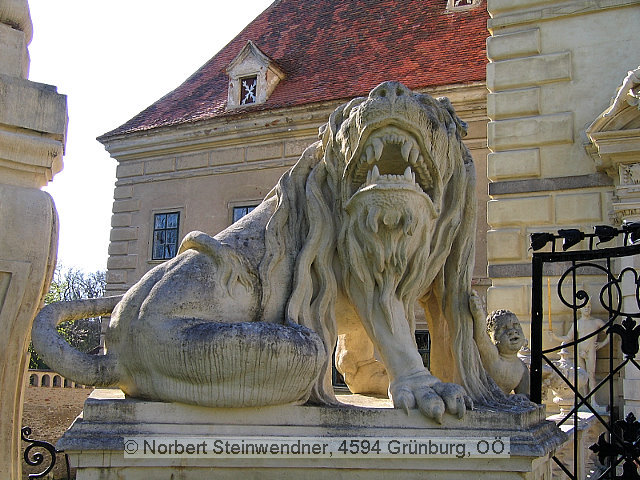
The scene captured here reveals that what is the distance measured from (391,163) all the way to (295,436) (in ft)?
4.03

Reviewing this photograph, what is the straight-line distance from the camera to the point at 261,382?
8.70 ft

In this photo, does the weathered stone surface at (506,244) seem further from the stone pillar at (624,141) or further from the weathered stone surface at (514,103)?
the weathered stone surface at (514,103)

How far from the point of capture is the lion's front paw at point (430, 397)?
2686 mm

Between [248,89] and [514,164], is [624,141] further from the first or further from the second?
[248,89]

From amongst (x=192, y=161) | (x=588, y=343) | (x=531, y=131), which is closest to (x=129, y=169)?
(x=192, y=161)

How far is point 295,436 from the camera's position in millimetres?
2691

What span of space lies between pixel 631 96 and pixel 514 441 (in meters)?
7.22

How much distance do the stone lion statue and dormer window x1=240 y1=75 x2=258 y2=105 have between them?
1418cm

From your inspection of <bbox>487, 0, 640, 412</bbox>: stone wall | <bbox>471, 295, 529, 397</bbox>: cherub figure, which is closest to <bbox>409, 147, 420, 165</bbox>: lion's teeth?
<bbox>471, 295, 529, 397</bbox>: cherub figure

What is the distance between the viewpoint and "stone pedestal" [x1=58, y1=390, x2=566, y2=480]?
265 cm

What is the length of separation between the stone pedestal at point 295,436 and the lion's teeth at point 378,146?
1069 millimetres

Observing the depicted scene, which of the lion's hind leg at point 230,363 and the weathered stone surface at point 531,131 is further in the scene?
the weathered stone surface at point 531,131

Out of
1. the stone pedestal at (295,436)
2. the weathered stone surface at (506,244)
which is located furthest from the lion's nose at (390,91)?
the weathered stone surface at (506,244)

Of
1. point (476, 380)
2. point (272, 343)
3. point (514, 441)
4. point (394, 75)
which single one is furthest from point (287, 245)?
point (394, 75)
